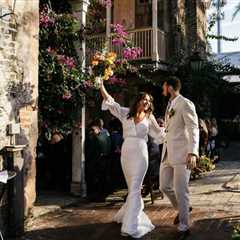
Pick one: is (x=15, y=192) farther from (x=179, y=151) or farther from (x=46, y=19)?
(x=46, y=19)

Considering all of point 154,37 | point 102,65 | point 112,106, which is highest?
point 154,37

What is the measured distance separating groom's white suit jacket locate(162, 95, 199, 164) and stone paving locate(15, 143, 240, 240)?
3.61ft

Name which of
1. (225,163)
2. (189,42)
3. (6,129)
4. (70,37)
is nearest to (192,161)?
(6,129)

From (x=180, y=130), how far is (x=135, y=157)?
71 centimetres

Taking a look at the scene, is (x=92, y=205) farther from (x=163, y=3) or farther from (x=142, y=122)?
(x=163, y=3)

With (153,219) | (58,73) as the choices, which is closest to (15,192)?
(153,219)

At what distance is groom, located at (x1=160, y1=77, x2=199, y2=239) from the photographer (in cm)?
653

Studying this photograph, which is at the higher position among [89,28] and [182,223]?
[89,28]

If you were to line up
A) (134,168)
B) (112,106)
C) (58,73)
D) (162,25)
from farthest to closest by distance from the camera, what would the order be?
(162,25) → (58,73) → (112,106) → (134,168)

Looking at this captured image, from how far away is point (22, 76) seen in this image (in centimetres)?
704

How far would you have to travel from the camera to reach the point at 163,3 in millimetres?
17203

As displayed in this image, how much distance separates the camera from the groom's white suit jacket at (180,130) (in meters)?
6.55

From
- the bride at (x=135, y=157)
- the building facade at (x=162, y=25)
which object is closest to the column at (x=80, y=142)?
the bride at (x=135, y=157)

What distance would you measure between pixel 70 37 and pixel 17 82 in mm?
2817
